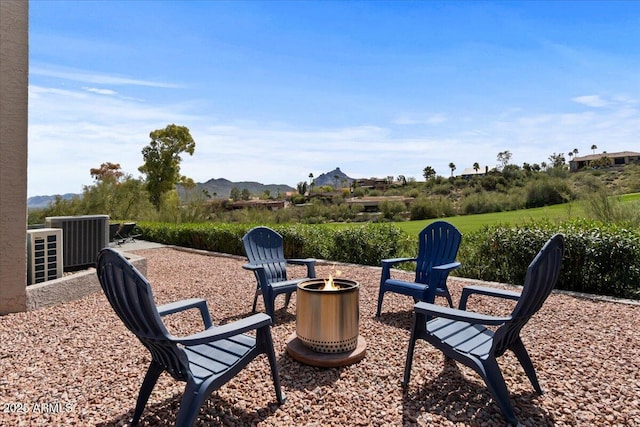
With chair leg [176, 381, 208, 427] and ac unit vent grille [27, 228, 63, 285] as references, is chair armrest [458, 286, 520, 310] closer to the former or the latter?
chair leg [176, 381, 208, 427]

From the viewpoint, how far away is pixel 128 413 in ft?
7.20

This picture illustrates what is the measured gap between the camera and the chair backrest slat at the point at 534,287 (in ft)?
6.85

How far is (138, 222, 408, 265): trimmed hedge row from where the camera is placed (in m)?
7.17

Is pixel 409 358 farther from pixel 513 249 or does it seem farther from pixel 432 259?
pixel 513 249

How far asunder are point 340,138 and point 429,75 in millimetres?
7235

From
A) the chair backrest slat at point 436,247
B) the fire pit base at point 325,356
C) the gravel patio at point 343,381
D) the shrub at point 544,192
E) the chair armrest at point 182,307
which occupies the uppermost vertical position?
the shrub at point 544,192

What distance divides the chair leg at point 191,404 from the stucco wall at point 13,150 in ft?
11.4

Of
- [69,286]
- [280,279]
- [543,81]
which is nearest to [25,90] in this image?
[69,286]

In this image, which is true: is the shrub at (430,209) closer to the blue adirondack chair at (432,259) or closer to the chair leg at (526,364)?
→ the blue adirondack chair at (432,259)

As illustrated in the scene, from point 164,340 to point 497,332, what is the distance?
186 cm

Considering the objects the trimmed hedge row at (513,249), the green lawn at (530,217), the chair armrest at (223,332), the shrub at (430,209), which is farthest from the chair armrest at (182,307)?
the shrub at (430,209)

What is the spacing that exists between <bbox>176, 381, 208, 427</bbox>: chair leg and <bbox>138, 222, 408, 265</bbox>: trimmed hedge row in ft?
18.1

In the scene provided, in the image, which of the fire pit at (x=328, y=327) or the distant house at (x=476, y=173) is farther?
the distant house at (x=476, y=173)

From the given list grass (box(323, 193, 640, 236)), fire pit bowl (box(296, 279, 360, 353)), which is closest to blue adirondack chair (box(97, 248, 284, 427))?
fire pit bowl (box(296, 279, 360, 353))
